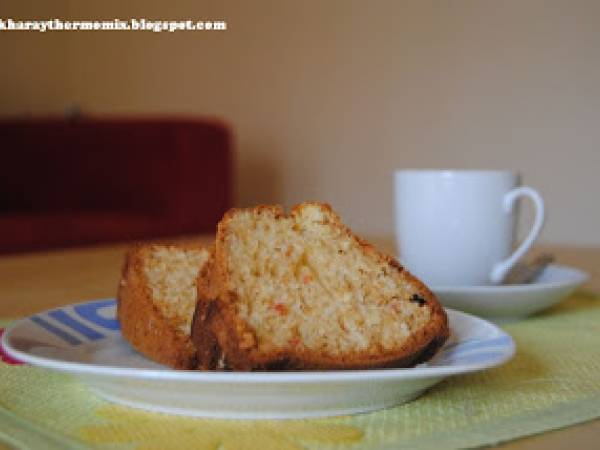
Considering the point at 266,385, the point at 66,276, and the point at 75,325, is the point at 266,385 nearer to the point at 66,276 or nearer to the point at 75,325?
the point at 75,325

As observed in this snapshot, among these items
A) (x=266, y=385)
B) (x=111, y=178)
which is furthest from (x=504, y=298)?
(x=111, y=178)

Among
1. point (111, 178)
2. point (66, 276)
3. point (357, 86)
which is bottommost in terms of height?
point (66, 276)

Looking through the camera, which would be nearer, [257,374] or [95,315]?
[257,374]

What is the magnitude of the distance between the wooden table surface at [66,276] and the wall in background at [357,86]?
1.11 meters

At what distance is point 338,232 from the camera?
0.65 meters

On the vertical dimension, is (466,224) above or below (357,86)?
below

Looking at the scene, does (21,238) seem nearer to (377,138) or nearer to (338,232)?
(377,138)

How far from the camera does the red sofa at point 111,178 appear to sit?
111 inches

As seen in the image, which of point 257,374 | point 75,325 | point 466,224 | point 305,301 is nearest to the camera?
point 257,374

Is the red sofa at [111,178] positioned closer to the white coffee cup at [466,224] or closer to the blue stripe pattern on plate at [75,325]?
the white coffee cup at [466,224]

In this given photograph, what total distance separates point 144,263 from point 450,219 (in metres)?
0.43

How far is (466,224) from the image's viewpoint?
0.97 m

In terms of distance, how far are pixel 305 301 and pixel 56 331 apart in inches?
9.1

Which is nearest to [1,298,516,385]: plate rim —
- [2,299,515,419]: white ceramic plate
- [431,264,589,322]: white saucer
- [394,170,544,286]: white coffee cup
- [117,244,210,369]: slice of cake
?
[2,299,515,419]: white ceramic plate
